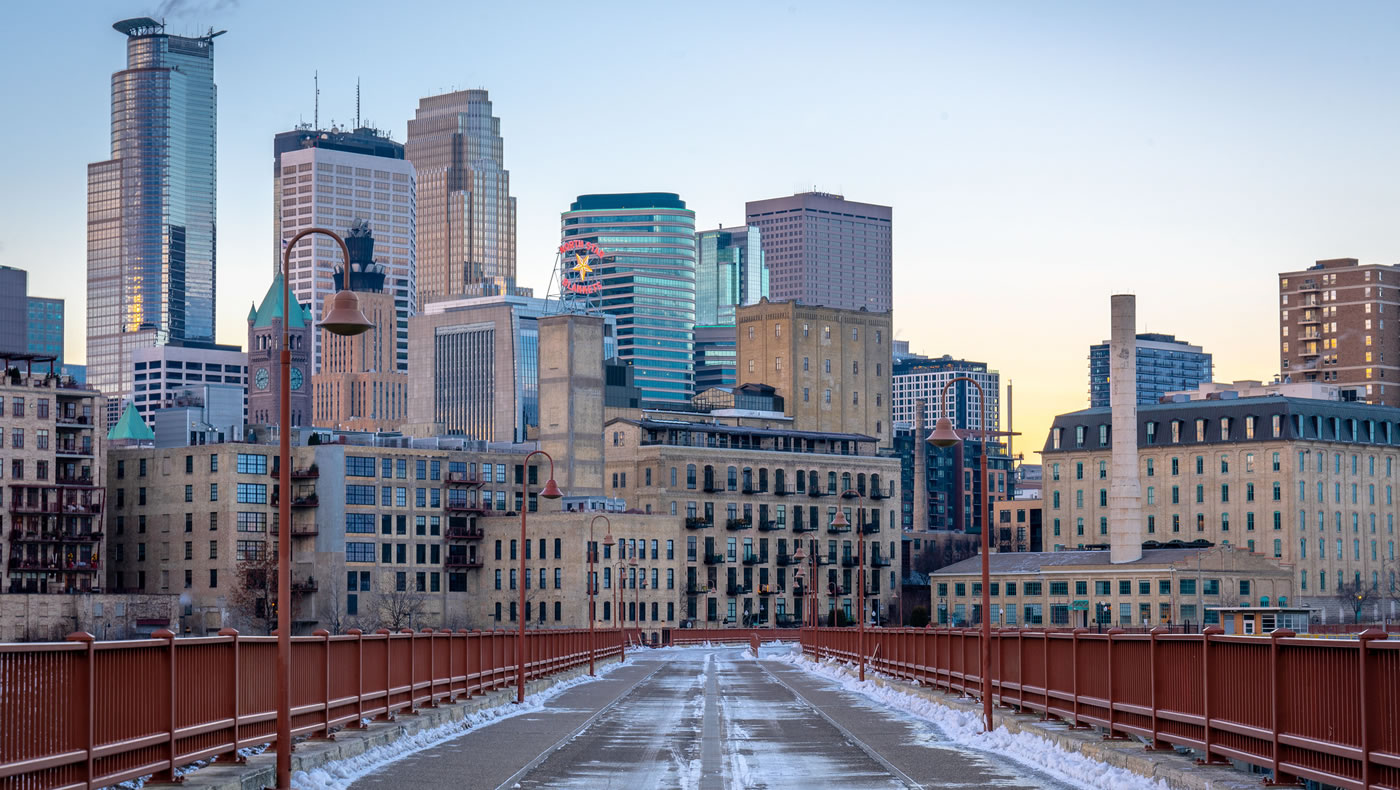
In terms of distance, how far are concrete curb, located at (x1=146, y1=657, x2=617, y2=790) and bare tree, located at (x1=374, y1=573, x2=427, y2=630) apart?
116354 mm

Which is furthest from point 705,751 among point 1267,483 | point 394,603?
point 1267,483

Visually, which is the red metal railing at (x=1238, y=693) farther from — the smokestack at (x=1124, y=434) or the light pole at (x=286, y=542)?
the smokestack at (x=1124, y=434)

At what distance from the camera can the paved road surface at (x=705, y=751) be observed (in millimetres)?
27250

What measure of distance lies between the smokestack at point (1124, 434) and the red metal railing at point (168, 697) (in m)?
126

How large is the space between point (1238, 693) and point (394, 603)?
144m

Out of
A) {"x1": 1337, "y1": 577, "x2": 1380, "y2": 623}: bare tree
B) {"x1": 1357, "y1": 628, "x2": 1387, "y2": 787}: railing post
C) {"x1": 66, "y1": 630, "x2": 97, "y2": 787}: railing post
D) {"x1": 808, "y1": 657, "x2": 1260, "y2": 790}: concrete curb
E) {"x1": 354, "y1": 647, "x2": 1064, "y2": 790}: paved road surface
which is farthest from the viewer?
{"x1": 1337, "y1": 577, "x2": 1380, "y2": 623}: bare tree

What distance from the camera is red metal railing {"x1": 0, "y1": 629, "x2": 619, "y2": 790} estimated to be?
18.0 meters

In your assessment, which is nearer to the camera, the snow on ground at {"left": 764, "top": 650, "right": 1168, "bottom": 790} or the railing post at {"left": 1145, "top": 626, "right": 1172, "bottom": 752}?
the snow on ground at {"left": 764, "top": 650, "right": 1168, "bottom": 790}

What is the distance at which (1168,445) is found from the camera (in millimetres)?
181625

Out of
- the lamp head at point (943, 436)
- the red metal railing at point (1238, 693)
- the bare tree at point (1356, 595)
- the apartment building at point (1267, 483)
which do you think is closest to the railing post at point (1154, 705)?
the red metal railing at point (1238, 693)

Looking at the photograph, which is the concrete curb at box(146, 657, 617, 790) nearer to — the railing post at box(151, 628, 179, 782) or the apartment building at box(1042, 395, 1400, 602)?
the railing post at box(151, 628, 179, 782)

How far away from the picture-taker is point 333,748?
28562 millimetres

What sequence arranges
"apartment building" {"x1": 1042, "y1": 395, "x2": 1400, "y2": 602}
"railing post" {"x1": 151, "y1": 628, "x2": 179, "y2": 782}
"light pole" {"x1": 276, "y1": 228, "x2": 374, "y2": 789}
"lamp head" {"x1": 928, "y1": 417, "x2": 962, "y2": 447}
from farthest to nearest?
"apartment building" {"x1": 1042, "y1": 395, "x2": 1400, "y2": 602} < "lamp head" {"x1": 928, "y1": 417, "x2": 962, "y2": 447} < "light pole" {"x1": 276, "y1": 228, "x2": 374, "y2": 789} < "railing post" {"x1": 151, "y1": 628, "x2": 179, "y2": 782}

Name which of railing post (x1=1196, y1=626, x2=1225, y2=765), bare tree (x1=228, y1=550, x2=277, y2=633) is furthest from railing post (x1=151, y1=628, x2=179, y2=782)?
bare tree (x1=228, y1=550, x2=277, y2=633)
